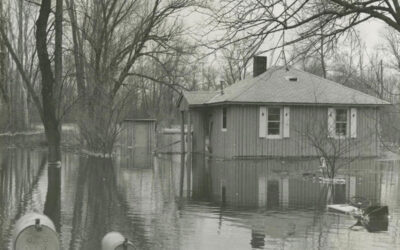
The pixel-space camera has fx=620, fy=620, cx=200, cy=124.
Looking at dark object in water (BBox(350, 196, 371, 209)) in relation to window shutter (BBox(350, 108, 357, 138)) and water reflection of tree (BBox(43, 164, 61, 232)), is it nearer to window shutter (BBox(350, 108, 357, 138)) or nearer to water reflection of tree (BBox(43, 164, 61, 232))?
water reflection of tree (BBox(43, 164, 61, 232))

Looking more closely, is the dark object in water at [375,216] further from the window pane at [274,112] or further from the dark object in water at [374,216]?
the window pane at [274,112]

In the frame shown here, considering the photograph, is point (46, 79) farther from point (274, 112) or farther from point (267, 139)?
point (274, 112)

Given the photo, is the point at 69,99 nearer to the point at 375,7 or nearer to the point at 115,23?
the point at 115,23

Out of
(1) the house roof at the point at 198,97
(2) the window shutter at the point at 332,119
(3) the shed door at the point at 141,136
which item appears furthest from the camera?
(3) the shed door at the point at 141,136

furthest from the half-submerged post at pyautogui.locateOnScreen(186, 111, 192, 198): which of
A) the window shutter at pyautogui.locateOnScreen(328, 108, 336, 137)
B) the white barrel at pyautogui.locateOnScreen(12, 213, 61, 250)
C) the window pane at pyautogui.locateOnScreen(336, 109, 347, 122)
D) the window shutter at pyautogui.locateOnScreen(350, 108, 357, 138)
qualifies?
the white barrel at pyautogui.locateOnScreen(12, 213, 61, 250)

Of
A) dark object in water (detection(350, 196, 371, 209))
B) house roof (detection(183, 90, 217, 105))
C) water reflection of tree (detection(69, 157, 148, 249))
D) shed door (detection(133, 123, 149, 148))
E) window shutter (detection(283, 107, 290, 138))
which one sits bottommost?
water reflection of tree (detection(69, 157, 148, 249))

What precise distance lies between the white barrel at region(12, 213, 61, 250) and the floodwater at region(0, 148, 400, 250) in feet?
8.64

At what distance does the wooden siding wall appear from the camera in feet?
94.2

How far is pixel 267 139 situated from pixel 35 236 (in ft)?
75.4

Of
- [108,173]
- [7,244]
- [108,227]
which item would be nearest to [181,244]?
[108,227]

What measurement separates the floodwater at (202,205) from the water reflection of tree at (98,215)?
2cm

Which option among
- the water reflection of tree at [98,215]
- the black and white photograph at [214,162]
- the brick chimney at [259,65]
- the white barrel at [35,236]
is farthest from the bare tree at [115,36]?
the white barrel at [35,236]

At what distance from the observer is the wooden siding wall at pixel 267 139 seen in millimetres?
28719

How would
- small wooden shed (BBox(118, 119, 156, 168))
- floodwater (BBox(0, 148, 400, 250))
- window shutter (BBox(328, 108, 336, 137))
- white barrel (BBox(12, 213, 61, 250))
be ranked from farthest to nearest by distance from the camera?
small wooden shed (BBox(118, 119, 156, 168)) < window shutter (BBox(328, 108, 336, 137)) < floodwater (BBox(0, 148, 400, 250)) < white barrel (BBox(12, 213, 61, 250))
